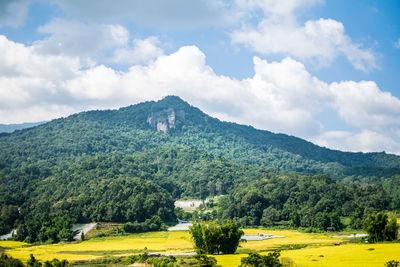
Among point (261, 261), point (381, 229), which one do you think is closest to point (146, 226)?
point (381, 229)

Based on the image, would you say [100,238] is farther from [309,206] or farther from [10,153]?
[10,153]

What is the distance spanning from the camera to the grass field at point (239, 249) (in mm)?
50062

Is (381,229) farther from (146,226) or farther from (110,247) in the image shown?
(146,226)

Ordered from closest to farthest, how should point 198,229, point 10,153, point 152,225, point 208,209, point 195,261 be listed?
1. point 195,261
2. point 198,229
3. point 152,225
4. point 208,209
5. point 10,153

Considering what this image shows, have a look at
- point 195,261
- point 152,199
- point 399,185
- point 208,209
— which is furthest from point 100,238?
point 399,185

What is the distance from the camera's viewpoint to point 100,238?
9469 centimetres

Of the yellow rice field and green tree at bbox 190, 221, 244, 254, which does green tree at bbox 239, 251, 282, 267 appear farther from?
the yellow rice field

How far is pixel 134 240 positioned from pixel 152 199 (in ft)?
97.6

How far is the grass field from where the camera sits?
50062mm

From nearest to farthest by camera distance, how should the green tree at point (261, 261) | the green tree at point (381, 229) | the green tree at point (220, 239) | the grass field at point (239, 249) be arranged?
1. the green tree at point (261, 261)
2. the grass field at point (239, 249)
3. the green tree at point (381, 229)
4. the green tree at point (220, 239)

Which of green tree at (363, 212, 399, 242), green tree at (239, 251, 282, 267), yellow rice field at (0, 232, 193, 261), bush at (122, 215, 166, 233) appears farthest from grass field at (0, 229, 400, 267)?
green tree at (363, 212, 399, 242)

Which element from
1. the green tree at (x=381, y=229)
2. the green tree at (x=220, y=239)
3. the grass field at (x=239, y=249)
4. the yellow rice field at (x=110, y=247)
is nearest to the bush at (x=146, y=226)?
the grass field at (x=239, y=249)

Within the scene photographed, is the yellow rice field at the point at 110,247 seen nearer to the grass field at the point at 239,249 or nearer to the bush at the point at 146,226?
the grass field at the point at 239,249

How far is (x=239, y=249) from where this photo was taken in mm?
73438
